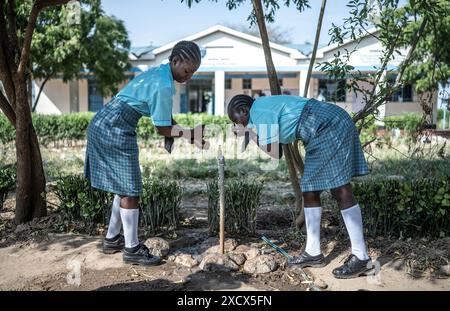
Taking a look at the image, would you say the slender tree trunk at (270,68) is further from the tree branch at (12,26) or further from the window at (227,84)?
the window at (227,84)

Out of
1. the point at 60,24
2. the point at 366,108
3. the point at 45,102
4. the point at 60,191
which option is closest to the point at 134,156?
the point at 60,191

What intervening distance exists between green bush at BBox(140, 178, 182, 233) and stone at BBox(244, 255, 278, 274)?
115 cm

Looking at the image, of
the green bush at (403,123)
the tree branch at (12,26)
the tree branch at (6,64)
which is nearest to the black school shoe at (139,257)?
the tree branch at (6,64)

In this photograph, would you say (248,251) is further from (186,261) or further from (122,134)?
(122,134)

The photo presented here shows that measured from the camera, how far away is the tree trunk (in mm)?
4676

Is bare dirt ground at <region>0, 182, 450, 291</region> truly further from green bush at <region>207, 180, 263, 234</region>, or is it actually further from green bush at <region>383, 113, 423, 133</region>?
green bush at <region>383, 113, 423, 133</region>

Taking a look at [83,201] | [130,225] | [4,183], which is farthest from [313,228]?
[4,183]

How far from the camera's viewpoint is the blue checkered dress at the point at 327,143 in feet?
11.2

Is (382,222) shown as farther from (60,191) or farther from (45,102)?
(45,102)

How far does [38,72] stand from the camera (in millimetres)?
19328

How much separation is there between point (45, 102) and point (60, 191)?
25.2 meters

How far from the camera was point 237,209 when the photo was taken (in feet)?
14.5

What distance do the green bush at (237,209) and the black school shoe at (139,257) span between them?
83 centimetres

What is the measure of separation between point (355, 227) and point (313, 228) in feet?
1.07
